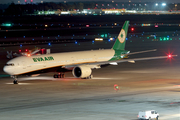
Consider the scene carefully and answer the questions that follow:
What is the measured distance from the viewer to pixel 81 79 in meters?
44.0

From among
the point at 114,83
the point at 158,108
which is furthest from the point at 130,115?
the point at 114,83

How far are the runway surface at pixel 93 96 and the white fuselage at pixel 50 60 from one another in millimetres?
1860

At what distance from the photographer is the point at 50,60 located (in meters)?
42.6

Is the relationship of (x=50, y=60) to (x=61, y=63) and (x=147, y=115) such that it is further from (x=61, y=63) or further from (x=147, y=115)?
(x=147, y=115)

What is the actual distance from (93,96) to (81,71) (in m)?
10.2

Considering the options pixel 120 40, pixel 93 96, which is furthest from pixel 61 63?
pixel 93 96

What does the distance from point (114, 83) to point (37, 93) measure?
10215mm

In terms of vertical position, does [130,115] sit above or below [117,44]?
below

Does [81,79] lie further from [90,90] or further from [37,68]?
[90,90]

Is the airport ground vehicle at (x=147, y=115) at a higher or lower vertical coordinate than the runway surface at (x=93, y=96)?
lower

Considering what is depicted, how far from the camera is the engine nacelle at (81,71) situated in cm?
4200

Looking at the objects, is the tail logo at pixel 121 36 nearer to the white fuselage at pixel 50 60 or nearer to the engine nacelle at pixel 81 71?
the white fuselage at pixel 50 60

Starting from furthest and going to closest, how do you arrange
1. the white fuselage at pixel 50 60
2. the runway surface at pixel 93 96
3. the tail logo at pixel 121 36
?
1. the tail logo at pixel 121 36
2. the white fuselage at pixel 50 60
3. the runway surface at pixel 93 96

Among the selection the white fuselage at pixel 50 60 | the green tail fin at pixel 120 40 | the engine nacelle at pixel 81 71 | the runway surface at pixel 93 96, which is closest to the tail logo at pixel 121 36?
the green tail fin at pixel 120 40
